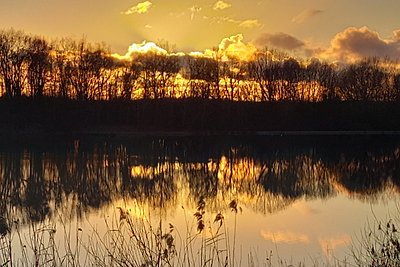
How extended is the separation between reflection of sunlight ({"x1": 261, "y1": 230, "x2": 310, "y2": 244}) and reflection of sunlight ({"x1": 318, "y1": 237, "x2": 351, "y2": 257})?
1.25 feet

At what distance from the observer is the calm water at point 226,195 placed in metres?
11.5

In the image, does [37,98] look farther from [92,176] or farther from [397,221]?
[397,221]

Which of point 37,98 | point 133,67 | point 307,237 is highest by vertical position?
point 133,67

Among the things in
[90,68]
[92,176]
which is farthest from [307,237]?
[90,68]

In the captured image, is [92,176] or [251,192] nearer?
[251,192]

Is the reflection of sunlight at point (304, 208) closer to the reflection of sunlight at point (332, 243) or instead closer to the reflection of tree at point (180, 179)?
the reflection of tree at point (180, 179)

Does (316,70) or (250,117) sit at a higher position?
(316,70)

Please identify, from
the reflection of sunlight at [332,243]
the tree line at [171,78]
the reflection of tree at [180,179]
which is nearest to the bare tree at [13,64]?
the tree line at [171,78]

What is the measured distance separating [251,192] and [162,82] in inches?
1794

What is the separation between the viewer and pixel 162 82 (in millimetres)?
62656

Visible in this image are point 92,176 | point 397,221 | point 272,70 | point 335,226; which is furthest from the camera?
point 272,70

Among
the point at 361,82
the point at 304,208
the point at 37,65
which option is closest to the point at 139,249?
the point at 304,208

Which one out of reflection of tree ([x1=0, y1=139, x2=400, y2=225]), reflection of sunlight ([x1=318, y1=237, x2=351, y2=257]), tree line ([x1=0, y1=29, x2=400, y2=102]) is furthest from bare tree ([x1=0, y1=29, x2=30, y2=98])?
reflection of sunlight ([x1=318, y1=237, x2=351, y2=257])

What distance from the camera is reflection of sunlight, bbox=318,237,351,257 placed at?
431 inches
